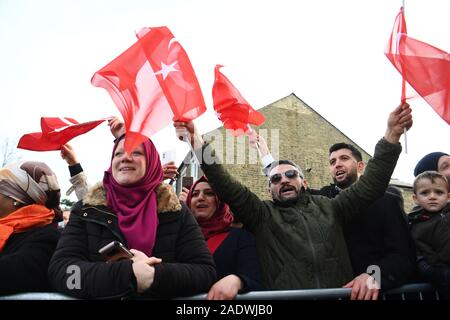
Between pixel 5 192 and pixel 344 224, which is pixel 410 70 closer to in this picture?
pixel 344 224

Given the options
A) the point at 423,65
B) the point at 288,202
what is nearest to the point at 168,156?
the point at 288,202

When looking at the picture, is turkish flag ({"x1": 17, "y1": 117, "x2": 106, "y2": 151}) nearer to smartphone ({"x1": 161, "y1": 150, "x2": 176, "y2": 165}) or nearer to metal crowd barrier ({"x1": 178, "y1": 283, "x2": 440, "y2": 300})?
smartphone ({"x1": 161, "y1": 150, "x2": 176, "y2": 165})

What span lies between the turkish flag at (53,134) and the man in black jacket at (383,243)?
2.47m

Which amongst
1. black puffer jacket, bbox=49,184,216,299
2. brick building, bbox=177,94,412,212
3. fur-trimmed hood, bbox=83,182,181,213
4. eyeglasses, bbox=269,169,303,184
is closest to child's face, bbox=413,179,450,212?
eyeglasses, bbox=269,169,303,184

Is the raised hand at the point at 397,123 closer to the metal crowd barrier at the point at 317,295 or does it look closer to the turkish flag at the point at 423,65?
the turkish flag at the point at 423,65

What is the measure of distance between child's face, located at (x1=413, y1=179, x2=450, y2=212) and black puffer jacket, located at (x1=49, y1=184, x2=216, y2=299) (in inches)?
78.0

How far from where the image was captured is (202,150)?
3.11 m

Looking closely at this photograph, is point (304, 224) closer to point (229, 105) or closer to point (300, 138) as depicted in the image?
point (229, 105)

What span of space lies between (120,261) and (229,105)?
6.98ft

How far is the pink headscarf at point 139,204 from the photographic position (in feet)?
8.37

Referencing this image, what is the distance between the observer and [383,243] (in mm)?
3105

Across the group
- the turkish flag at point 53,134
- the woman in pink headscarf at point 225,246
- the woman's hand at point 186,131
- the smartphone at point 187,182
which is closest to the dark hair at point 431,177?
the woman in pink headscarf at point 225,246
